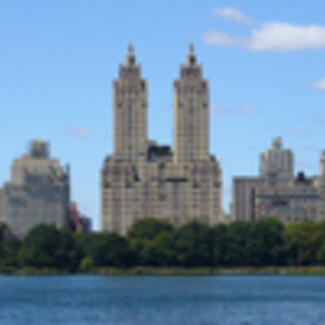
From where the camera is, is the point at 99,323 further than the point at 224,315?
No

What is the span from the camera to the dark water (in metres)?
107

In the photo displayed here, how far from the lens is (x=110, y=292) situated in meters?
153

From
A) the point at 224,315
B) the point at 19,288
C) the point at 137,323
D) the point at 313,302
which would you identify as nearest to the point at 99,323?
the point at 137,323

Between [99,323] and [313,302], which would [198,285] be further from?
[99,323]

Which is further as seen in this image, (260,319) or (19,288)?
(19,288)

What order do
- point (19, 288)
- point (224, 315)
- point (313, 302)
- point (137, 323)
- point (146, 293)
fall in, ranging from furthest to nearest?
1. point (19, 288)
2. point (146, 293)
3. point (313, 302)
4. point (224, 315)
5. point (137, 323)

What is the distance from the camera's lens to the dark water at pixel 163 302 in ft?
351

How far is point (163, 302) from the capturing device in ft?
427

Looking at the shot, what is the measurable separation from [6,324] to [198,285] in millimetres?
70907

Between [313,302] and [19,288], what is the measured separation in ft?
177

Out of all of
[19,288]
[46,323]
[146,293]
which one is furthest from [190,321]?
[19,288]

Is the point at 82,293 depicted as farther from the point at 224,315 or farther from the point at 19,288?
the point at 224,315

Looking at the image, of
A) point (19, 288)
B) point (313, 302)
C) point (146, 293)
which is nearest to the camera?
point (313, 302)

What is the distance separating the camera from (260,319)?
105 metres
